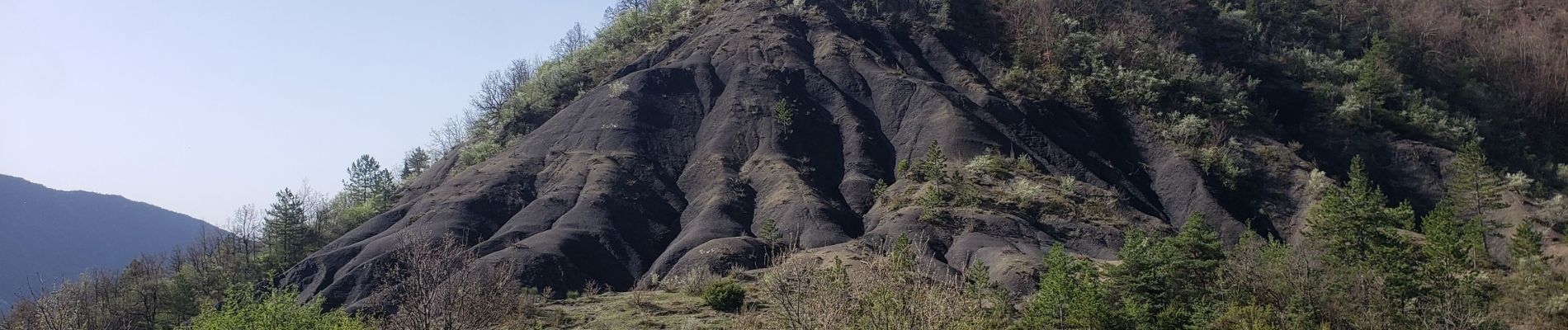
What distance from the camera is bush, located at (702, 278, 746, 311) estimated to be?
115ft

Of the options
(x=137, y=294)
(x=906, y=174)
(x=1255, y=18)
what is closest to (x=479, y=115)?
(x=137, y=294)

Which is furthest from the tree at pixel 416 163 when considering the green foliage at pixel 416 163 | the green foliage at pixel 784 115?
the green foliage at pixel 784 115

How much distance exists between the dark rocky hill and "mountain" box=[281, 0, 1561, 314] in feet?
0.59

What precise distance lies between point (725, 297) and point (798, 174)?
963 inches

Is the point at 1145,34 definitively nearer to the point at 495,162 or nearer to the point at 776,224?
the point at 776,224

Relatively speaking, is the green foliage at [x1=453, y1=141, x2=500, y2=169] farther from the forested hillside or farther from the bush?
the bush

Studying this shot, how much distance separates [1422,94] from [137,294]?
305 feet

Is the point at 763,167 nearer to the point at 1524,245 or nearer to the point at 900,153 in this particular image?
the point at 900,153

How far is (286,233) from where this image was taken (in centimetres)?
6341

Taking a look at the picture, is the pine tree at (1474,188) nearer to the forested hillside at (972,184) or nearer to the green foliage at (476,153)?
the forested hillside at (972,184)

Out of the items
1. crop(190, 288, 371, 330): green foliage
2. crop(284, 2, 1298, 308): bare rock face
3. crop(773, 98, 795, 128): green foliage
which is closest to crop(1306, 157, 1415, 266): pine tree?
crop(284, 2, 1298, 308): bare rock face

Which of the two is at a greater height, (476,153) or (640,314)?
(476,153)

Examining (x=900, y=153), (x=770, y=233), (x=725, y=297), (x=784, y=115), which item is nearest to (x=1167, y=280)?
(x=725, y=297)

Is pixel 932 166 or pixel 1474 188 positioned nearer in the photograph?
pixel 1474 188
